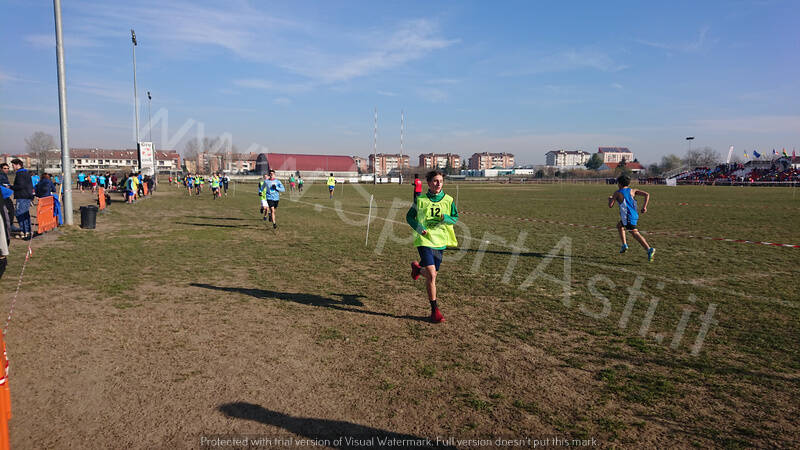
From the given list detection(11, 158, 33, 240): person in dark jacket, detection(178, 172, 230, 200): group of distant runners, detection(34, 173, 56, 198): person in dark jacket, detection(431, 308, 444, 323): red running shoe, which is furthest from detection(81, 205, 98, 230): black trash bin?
detection(178, 172, 230, 200): group of distant runners

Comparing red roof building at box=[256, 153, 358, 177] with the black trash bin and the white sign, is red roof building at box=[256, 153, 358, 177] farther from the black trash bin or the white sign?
the black trash bin

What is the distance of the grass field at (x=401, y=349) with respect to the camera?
3734 mm

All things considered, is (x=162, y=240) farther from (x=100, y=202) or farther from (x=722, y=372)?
(x=722, y=372)

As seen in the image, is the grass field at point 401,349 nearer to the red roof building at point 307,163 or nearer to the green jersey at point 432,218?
the green jersey at point 432,218

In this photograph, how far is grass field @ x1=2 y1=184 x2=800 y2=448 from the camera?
373cm

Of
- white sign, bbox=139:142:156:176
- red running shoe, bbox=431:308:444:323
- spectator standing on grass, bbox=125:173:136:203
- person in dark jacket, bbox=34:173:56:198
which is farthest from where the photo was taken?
white sign, bbox=139:142:156:176

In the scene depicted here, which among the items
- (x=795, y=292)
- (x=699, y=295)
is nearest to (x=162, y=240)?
(x=699, y=295)

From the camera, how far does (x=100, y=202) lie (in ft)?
70.3

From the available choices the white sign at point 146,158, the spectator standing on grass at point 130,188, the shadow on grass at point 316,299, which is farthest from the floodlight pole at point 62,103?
the white sign at point 146,158

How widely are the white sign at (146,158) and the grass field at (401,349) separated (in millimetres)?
33862

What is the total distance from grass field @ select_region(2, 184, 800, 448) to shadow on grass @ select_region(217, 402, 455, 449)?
0.06 ft

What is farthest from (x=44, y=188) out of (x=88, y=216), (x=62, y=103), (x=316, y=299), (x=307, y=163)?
(x=307, y=163)

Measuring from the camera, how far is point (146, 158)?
41594 mm

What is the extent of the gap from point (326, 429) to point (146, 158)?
147ft
